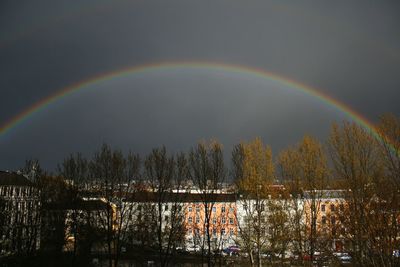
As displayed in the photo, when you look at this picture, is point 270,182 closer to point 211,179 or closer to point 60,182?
point 211,179

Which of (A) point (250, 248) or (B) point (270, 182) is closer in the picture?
(A) point (250, 248)

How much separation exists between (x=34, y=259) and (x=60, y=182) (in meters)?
8.39

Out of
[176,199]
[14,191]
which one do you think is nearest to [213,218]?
[176,199]

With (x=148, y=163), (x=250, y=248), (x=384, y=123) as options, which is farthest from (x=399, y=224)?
(x=148, y=163)

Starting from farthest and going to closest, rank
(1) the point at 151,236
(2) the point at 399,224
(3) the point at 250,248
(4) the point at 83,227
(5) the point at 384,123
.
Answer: (1) the point at 151,236 < (4) the point at 83,227 < (3) the point at 250,248 < (5) the point at 384,123 < (2) the point at 399,224

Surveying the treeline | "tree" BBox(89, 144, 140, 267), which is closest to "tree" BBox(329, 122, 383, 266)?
the treeline

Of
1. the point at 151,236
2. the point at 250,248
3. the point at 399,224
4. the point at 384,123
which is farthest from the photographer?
the point at 151,236

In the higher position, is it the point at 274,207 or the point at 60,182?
the point at 60,182

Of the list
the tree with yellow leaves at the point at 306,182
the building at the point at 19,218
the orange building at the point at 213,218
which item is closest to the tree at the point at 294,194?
the tree with yellow leaves at the point at 306,182

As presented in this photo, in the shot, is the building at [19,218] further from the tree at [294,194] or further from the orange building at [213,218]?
the tree at [294,194]

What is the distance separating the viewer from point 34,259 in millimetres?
34188

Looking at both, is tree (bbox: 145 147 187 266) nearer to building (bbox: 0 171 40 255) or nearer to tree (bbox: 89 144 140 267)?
tree (bbox: 89 144 140 267)

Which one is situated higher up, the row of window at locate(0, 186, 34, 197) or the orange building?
the row of window at locate(0, 186, 34, 197)

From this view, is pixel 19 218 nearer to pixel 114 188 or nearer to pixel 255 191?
pixel 114 188
